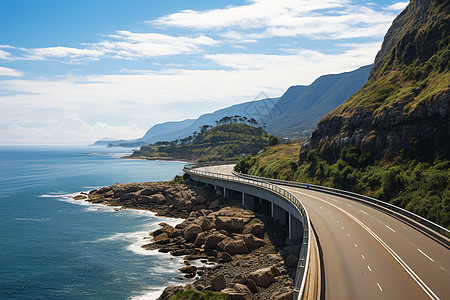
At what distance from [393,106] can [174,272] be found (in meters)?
47.0

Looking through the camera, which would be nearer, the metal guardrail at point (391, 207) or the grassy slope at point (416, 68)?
the metal guardrail at point (391, 207)

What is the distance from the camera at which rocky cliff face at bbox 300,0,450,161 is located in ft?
174

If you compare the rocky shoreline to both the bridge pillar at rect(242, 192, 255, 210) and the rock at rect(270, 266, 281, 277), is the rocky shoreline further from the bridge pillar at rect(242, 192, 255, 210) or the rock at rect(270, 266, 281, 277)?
the bridge pillar at rect(242, 192, 255, 210)

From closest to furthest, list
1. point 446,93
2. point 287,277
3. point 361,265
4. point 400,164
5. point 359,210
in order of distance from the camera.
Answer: point 361,265, point 287,277, point 359,210, point 446,93, point 400,164

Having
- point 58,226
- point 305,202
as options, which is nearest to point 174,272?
point 305,202

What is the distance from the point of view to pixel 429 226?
34.4m

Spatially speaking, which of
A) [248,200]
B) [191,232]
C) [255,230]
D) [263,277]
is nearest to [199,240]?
[191,232]

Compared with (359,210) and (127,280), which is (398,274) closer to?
(359,210)

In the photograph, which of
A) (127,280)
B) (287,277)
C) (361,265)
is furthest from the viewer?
(127,280)

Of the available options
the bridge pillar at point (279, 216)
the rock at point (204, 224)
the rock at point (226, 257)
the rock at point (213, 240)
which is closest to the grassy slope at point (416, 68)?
the bridge pillar at point (279, 216)

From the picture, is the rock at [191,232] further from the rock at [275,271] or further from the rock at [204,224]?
the rock at [275,271]

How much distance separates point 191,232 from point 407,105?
4245 centimetres

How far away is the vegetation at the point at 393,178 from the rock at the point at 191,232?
90.5ft

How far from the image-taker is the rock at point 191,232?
49500mm
